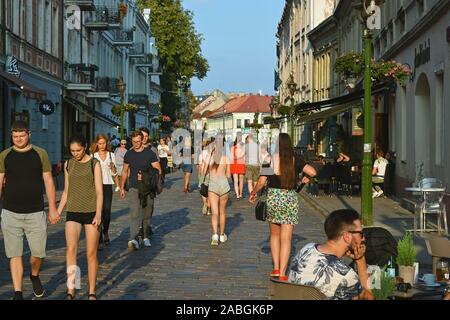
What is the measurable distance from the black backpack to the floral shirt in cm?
168

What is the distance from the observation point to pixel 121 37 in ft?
200

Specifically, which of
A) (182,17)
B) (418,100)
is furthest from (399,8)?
(182,17)

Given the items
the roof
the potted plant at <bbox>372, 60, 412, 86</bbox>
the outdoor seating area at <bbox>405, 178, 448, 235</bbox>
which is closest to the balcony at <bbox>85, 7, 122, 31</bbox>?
the potted plant at <bbox>372, 60, 412, 86</bbox>

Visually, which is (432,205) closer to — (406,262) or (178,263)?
(178,263)

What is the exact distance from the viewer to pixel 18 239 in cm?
893

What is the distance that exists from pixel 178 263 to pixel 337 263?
20.7 feet

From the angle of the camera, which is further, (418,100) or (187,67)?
(187,67)

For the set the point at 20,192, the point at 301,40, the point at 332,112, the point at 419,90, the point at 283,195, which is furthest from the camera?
the point at 301,40

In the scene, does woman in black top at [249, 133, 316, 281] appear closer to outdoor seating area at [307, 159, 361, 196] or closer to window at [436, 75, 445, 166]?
window at [436, 75, 445, 166]

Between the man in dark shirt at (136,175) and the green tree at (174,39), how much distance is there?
63.4m

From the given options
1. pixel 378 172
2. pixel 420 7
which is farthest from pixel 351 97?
pixel 420 7

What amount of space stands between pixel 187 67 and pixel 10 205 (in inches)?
2781
